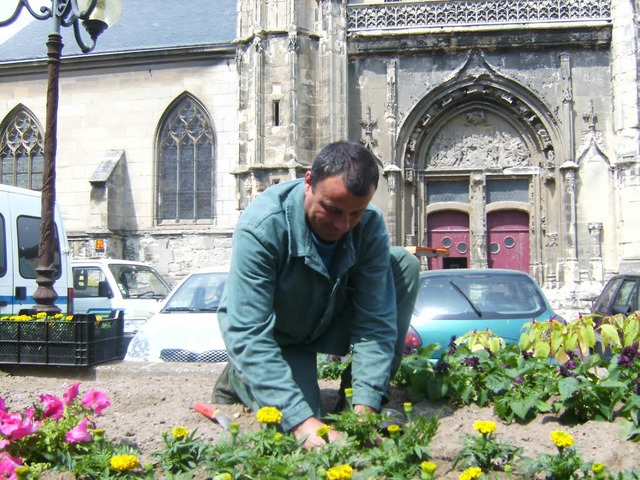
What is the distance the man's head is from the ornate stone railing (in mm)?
14665

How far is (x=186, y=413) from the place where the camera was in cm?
347

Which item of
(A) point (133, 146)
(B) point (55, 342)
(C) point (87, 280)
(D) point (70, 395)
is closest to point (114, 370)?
(B) point (55, 342)

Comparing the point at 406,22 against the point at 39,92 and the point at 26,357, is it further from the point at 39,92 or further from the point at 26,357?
the point at 26,357

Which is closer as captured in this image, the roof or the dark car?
the dark car

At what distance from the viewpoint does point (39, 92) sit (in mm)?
20469

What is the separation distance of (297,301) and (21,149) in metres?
20.5

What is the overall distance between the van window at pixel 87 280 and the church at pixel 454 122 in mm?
5442

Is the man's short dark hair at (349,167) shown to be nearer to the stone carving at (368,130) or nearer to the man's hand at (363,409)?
the man's hand at (363,409)

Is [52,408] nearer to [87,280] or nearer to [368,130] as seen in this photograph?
[87,280]

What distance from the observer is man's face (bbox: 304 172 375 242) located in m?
2.69

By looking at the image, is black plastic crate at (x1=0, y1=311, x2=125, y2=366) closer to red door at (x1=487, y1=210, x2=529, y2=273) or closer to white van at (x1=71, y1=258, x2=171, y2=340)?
white van at (x1=71, y1=258, x2=171, y2=340)

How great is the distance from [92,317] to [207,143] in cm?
1474

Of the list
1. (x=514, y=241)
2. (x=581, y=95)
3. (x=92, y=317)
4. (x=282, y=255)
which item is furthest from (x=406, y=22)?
(x=282, y=255)

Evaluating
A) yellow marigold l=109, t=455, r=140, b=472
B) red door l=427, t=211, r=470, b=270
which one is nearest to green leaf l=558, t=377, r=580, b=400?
yellow marigold l=109, t=455, r=140, b=472
